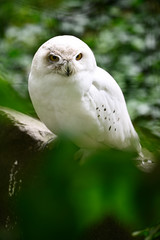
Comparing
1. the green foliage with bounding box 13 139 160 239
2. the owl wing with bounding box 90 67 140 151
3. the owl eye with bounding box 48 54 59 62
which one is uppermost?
the owl eye with bounding box 48 54 59 62

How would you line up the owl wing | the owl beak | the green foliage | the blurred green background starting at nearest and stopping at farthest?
the green foliage → the owl beak → the owl wing → the blurred green background

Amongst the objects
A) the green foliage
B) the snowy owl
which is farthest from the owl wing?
the green foliage

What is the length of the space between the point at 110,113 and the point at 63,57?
371 millimetres

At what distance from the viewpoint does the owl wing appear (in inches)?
74.8

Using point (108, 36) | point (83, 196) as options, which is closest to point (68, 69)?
point (83, 196)

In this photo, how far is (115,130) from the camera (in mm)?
1972

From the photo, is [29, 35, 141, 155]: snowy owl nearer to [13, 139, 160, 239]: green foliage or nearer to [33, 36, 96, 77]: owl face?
[33, 36, 96, 77]: owl face

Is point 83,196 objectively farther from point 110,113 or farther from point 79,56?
point 110,113

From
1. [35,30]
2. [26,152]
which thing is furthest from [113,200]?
[35,30]

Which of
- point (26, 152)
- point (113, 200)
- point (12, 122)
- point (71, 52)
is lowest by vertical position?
point (26, 152)

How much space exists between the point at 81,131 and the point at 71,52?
14.2 inches

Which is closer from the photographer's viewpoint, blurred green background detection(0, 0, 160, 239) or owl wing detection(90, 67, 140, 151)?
owl wing detection(90, 67, 140, 151)

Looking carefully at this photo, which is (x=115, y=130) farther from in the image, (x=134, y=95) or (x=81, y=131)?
(x=134, y=95)

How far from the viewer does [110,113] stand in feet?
6.41
